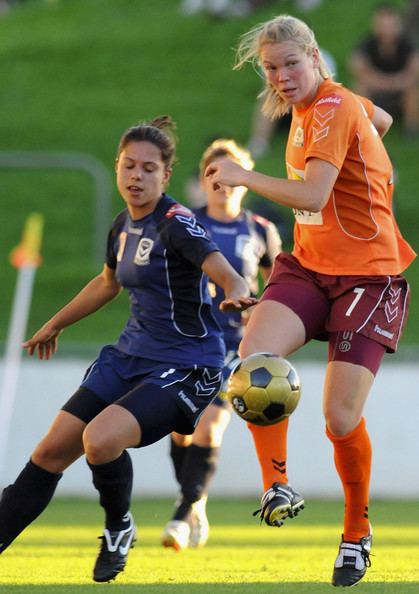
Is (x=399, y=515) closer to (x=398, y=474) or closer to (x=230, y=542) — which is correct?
(x=398, y=474)

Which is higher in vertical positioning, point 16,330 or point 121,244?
point 121,244

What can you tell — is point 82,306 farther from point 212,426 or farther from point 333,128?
point 212,426

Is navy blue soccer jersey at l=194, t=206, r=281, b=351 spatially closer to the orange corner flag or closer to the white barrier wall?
the white barrier wall

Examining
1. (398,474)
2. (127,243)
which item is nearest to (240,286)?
(127,243)

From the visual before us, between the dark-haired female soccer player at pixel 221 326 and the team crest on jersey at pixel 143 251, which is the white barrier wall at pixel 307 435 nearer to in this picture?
the dark-haired female soccer player at pixel 221 326

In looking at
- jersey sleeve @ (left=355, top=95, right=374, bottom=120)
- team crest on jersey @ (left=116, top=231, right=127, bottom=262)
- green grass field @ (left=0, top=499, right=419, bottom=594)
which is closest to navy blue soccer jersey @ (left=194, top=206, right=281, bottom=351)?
green grass field @ (left=0, top=499, right=419, bottom=594)

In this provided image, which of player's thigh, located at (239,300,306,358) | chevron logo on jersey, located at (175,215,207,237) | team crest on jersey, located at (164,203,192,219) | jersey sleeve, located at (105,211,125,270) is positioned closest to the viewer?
player's thigh, located at (239,300,306,358)

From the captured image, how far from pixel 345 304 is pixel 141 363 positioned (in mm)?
959

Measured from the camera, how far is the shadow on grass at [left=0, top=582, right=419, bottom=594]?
5.95 meters

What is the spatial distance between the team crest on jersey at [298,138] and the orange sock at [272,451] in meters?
1.22

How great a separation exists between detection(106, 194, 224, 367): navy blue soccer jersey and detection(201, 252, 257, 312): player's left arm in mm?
113

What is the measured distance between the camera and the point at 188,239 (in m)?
6.38

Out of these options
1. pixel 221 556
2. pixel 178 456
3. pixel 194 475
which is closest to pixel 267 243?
Answer: pixel 178 456

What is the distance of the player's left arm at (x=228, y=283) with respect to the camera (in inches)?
229
